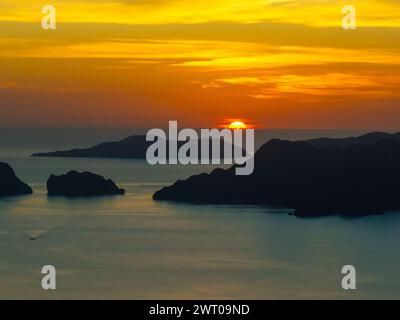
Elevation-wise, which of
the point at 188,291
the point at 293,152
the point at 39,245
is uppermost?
the point at 293,152

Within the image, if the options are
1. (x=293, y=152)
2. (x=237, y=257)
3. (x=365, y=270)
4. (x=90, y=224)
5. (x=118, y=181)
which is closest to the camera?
Answer: (x=365, y=270)

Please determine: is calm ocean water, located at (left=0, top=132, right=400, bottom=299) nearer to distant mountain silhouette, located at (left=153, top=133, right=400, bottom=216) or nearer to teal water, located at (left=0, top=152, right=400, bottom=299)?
teal water, located at (left=0, top=152, right=400, bottom=299)

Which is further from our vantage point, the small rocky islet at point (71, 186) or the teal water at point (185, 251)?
the small rocky islet at point (71, 186)

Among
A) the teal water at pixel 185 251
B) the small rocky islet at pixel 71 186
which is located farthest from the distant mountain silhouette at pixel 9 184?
the teal water at pixel 185 251

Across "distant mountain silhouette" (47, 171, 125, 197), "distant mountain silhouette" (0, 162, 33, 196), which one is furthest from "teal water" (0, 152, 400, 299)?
"distant mountain silhouette" (47, 171, 125, 197)

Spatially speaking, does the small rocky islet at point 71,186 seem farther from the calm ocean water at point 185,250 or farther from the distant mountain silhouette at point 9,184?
the calm ocean water at point 185,250

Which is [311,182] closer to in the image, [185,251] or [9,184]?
[185,251]

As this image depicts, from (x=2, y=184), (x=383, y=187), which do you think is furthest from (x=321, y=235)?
(x=2, y=184)

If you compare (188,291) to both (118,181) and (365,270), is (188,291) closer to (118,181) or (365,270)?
(365,270)
